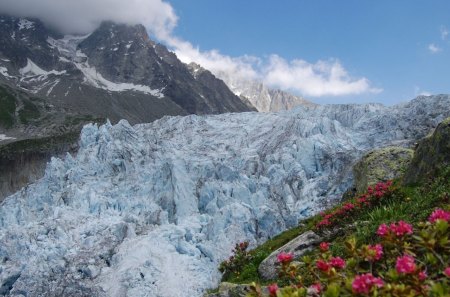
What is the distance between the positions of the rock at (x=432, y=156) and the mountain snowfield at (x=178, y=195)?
23.4 m

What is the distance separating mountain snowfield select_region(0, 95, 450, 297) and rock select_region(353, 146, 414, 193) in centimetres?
1779

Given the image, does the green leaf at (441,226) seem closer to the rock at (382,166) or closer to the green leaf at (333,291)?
the green leaf at (333,291)

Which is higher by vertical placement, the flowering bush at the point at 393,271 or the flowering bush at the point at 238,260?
the flowering bush at the point at 393,271

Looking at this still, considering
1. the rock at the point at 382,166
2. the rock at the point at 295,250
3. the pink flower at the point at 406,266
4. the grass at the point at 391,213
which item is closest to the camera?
the pink flower at the point at 406,266

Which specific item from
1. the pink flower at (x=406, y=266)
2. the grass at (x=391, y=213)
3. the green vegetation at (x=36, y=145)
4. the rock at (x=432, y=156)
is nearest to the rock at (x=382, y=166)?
the rock at (x=432, y=156)

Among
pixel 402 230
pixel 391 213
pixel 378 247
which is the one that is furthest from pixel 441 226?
pixel 391 213

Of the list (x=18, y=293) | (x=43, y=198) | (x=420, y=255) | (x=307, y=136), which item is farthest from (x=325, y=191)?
(x=420, y=255)

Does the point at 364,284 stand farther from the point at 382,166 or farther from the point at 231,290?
the point at 382,166

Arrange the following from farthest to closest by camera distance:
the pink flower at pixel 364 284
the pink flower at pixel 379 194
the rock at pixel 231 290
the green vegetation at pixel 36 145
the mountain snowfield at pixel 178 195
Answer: the green vegetation at pixel 36 145 → the mountain snowfield at pixel 178 195 → the pink flower at pixel 379 194 → the rock at pixel 231 290 → the pink flower at pixel 364 284

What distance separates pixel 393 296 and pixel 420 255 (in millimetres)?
1849

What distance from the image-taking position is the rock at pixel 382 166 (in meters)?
18.7

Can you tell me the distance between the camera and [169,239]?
39031 mm

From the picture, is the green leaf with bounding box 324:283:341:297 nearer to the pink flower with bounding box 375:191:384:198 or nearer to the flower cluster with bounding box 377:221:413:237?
the flower cluster with bounding box 377:221:413:237

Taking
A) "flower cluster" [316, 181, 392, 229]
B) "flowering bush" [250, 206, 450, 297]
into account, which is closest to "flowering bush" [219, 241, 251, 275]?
"flower cluster" [316, 181, 392, 229]
